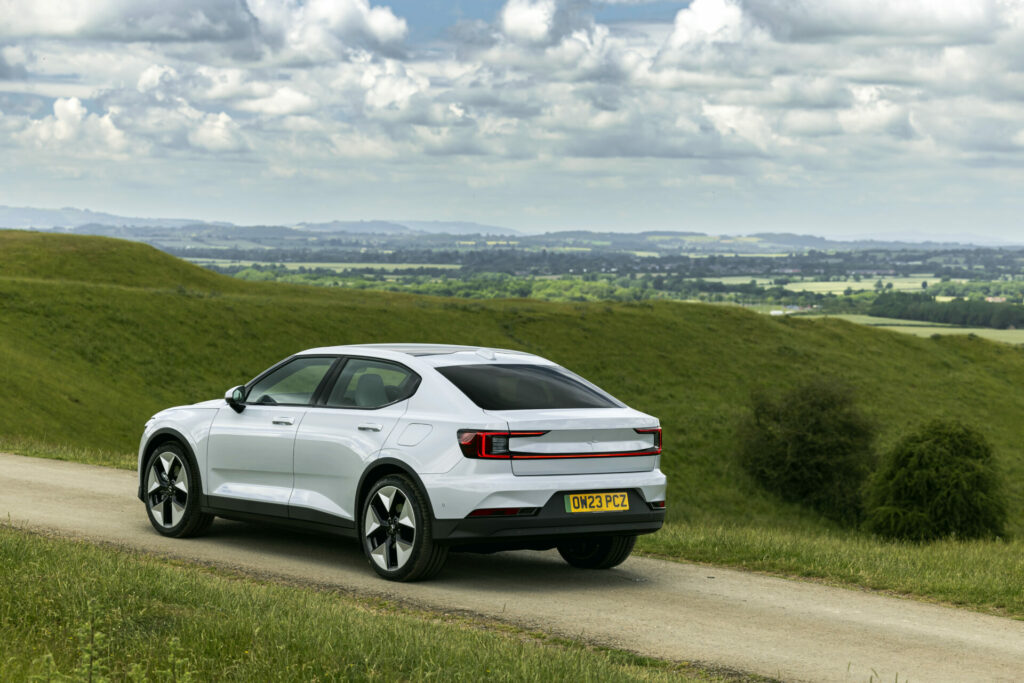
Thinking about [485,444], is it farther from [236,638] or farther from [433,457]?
[236,638]

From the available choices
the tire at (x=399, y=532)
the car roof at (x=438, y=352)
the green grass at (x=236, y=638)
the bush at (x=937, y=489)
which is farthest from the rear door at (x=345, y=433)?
the bush at (x=937, y=489)

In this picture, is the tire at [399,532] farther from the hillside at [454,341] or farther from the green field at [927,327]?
the green field at [927,327]

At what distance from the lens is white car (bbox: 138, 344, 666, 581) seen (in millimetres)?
8609

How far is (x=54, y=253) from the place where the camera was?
81.4 m

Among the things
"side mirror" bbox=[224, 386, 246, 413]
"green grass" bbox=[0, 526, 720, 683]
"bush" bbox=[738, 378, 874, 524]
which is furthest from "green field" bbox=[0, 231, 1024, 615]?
"green grass" bbox=[0, 526, 720, 683]

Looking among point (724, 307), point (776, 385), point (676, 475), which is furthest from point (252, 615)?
point (724, 307)

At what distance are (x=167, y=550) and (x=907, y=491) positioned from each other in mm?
33304

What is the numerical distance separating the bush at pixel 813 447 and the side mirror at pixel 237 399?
148ft

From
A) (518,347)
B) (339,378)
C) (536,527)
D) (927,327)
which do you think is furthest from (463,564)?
(927,327)

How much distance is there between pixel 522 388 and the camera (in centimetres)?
927

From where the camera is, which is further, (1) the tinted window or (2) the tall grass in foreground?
(2) the tall grass in foreground

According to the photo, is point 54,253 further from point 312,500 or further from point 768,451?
point 312,500

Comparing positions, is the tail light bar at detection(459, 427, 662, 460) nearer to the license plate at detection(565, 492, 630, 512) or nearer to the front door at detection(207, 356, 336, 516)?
the license plate at detection(565, 492, 630, 512)

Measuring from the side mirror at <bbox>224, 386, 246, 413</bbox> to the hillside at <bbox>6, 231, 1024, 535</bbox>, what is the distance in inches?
983
